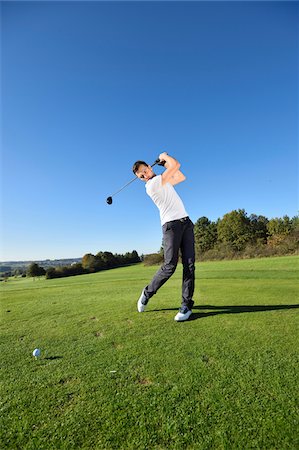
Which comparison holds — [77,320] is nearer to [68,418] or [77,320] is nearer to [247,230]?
[68,418]

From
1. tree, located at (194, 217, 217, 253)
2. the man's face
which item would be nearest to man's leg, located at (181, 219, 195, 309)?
the man's face

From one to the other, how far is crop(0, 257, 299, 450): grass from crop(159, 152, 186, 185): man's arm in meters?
2.26

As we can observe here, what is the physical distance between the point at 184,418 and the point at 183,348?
40.1 inches

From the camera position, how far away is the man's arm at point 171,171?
14.5 feet

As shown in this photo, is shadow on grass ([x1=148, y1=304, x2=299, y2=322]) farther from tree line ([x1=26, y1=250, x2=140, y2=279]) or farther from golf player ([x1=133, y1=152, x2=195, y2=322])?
tree line ([x1=26, y1=250, x2=140, y2=279])

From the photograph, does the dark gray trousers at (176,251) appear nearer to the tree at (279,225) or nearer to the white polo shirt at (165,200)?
the white polo shirt at (165,200)

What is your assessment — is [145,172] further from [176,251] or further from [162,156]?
[176,251]

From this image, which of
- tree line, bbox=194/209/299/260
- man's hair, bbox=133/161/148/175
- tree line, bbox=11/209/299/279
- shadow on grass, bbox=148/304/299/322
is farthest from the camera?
tree line, bbox=194/209/299/260

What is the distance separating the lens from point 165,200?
4.40 meters

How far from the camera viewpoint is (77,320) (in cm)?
398

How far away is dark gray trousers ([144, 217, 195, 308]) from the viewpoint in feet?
13.9

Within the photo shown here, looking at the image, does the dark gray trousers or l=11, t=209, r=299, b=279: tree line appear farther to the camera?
l=11, t=209, r=299, b=279: tree line

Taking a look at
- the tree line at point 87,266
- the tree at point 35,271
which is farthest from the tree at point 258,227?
the tree at point 35,271

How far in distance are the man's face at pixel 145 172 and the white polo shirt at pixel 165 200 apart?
8.9 inches
